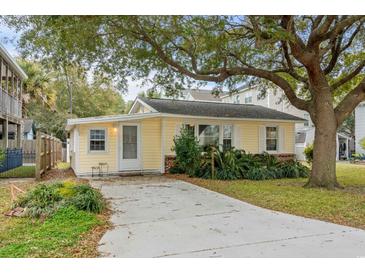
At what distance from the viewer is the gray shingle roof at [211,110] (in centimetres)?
1474

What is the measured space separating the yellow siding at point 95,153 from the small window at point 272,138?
312 inches

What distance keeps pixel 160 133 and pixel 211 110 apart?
3.35 m

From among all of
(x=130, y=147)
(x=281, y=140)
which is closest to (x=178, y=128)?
(x=130, y=147)

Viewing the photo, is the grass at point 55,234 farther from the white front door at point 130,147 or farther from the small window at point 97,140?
the white front door at point 130,147

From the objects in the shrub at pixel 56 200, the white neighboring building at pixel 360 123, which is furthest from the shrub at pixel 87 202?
the white neighboring building at pixel 360 123

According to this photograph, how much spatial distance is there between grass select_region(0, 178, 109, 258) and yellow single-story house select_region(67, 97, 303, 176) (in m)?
6.74

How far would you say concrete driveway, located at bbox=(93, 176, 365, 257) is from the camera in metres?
4.22

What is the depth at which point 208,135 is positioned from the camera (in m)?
15.1

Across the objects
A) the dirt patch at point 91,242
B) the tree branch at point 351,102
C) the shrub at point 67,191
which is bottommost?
the dirt patch at point 91,242

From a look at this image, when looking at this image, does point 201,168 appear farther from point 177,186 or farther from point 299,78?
point 299,78

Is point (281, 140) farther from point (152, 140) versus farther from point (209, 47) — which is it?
point (209, 47)

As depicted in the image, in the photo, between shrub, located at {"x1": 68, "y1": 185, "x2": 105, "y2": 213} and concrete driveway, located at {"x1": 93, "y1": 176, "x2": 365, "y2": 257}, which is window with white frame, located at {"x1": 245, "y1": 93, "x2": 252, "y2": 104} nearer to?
concrete driveway, located at {"x1": 93, "y1": 176, "x2": 365, "y2": 257}

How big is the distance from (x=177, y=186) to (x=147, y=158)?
4.18 m
